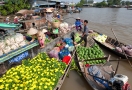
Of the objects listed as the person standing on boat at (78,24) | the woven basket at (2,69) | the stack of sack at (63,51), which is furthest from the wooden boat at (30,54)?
the person standing on boat at (78,24)

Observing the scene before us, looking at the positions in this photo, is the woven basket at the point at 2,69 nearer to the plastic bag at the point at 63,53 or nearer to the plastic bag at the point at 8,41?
the plastic bag at the point at 8,41

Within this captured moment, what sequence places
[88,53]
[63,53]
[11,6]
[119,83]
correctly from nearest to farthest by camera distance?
[119,83] → [63,53] → [88,53] → [11,6]

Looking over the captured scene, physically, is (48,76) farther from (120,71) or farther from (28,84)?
(120,71)

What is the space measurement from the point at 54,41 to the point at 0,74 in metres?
3.30

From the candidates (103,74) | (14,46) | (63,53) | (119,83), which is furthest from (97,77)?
(14,46)

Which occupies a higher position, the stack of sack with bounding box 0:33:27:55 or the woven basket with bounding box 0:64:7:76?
the stack of sack with bounding box 0:33:27:55

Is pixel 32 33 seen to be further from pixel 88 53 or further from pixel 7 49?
pixel 88 53

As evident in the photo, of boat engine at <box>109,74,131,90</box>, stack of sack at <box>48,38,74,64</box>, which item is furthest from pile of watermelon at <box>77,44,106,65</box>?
boat engine at <box>109,74,131,90</box>

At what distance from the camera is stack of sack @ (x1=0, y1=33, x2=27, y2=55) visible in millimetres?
5418

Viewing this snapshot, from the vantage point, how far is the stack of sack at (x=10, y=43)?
5.42m

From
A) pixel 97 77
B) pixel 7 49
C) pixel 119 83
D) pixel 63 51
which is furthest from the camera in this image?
pixel 63 51

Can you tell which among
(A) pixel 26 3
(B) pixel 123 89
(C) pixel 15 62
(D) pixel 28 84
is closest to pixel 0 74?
(C) pixel 15 62

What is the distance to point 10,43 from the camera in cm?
575

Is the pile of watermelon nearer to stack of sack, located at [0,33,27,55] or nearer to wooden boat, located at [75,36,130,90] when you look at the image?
wooden boat, located at [75,36,130,90]
